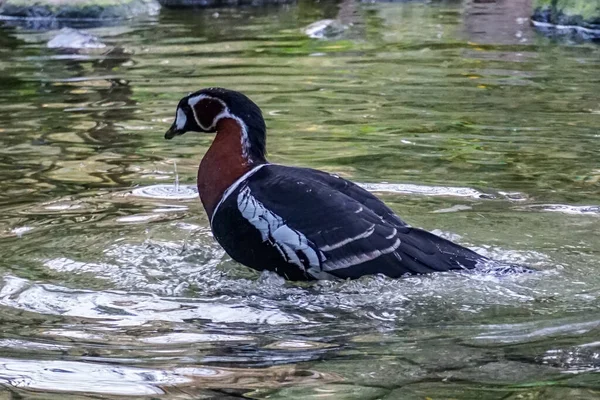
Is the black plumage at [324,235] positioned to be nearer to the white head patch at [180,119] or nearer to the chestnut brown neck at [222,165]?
the chestnut brown neck at [222,165]

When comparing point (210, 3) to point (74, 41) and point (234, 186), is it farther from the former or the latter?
point (234, 186)

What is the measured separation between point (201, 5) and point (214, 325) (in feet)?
46.6

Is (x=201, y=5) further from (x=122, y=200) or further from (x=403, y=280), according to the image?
(x=403, y=280)

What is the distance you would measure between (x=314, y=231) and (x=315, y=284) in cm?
28

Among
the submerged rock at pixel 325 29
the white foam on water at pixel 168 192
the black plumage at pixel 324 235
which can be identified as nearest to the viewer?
the black plumage at pixel 324 235

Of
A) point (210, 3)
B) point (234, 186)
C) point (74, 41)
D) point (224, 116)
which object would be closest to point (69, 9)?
point (74, 41)

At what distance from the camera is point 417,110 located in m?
8.94

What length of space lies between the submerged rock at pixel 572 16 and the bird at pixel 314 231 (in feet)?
30.4

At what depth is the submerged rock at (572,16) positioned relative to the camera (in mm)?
13648

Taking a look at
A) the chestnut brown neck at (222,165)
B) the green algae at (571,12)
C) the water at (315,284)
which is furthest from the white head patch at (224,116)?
the green algae at (571,12)

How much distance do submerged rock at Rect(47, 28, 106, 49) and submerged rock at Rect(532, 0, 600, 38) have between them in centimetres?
611

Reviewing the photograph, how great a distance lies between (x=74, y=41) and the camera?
13.2 metres

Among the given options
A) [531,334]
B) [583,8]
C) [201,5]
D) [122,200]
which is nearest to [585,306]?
[531,334]

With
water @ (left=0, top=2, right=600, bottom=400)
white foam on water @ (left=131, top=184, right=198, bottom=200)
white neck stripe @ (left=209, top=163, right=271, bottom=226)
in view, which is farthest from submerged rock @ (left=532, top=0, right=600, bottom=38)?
white neck stripe @ (left=209, top=163, right=271, bottom=226)
